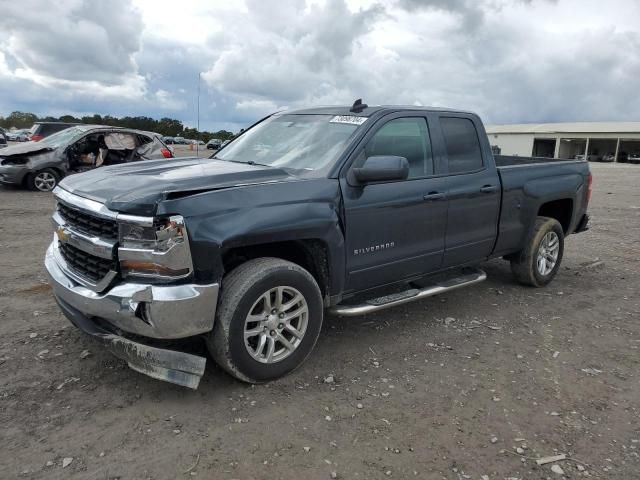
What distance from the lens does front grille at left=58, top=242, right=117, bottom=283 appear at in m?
3.34

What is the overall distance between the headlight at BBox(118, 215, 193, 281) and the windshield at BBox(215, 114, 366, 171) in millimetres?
1290

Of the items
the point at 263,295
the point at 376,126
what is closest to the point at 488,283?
the point at 376,126

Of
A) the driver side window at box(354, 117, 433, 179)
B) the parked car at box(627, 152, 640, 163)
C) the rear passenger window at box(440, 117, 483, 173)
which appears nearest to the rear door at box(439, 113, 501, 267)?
the rear passenger window at box(440, 117, 483, 173)

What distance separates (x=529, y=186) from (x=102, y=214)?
4.27m

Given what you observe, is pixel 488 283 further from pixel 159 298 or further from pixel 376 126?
pixel 159 298

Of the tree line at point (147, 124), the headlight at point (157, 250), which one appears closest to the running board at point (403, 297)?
the headlight at point (157, 250)

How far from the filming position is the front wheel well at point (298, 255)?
3648mm

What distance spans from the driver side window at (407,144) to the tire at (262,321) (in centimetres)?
115

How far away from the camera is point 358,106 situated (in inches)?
178

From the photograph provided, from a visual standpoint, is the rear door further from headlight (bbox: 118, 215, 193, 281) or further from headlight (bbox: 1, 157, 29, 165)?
headlight (bbox: 1, 157, 29, 165)

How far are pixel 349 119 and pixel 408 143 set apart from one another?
0.56m

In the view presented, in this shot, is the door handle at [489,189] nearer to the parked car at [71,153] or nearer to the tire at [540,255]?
the tire at [540,255]

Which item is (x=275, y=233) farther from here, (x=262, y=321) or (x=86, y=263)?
(x=86, y=263)

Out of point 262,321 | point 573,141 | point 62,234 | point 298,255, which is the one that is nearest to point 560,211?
point 298,255
